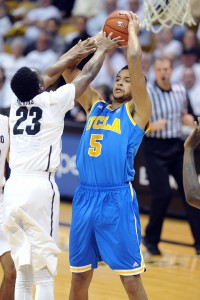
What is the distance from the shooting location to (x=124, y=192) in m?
6.15

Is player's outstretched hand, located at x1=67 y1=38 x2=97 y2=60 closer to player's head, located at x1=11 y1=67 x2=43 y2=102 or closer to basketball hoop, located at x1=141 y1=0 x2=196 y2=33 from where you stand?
player's head, located at x1=11 y1=67 x2=43 y2=102

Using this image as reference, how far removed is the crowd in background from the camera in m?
12.6

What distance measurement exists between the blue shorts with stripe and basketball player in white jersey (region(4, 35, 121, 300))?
9.3 inches

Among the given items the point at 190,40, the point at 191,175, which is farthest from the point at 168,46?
the point at 191,175

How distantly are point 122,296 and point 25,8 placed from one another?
1055cm

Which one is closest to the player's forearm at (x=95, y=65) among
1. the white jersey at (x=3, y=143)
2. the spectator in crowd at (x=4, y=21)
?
the white jersey at (x=3, y=143)

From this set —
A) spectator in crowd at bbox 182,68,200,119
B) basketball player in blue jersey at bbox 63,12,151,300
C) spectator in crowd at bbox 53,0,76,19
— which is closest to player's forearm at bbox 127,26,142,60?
basketball player in blue jersey at bbox 63,12,151,300

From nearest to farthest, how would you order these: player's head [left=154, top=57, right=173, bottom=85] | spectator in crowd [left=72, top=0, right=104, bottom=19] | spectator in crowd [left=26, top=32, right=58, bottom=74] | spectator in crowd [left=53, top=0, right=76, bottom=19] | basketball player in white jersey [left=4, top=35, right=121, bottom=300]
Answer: basketball player in white jersey [left=4, top=35, right=121, bottom=300]
player's head [left=154, top=57, right=173, bottom=85]
spectator in crowd [left=26, top=32, right=58, bottom=74]
spectator in crowd [left=72, top=0, right=104, bottom=19]
spectator in crowd [left=53, top=0, right=76, bottom=19]

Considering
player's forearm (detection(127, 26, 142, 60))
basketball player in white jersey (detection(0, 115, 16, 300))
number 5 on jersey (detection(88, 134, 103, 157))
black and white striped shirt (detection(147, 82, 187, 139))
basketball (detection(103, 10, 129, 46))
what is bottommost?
basketball player in white jersey (detection(0, 115, 16, 300))

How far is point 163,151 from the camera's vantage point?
9688mm

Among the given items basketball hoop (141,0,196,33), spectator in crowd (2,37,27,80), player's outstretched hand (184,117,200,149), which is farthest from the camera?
spectator in crowd (2,37,27,80)

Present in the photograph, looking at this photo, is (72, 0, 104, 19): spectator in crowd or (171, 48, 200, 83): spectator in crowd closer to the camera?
(171, 48, 200, 83): spectator in crowd

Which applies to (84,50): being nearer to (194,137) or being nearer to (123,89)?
(123,89)

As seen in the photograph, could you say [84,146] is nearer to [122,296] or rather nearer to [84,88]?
[84,88]
